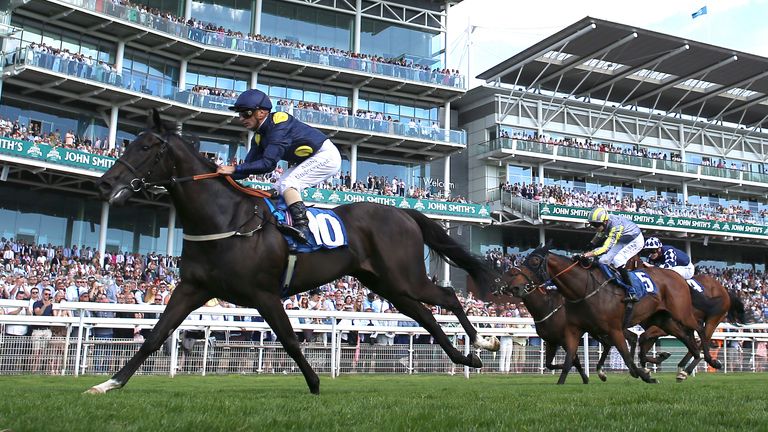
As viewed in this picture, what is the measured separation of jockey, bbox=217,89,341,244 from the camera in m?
6.79

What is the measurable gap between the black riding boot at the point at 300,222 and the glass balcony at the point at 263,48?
26.3 m

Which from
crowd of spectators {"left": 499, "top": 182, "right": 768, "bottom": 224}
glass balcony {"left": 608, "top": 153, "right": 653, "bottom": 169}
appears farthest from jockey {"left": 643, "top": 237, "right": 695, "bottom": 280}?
glass balcony {"left": 608, "top": 153, "right": 653, "bottom": 169}

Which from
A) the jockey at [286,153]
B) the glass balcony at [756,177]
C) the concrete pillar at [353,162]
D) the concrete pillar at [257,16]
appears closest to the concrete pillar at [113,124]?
the concrete pillar at [257,16]

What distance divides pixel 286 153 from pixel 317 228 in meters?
0.85

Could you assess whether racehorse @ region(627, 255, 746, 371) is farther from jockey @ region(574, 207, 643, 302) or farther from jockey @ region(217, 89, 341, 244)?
jockey @ region(217, 89, 341, 244)

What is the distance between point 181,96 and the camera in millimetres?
32000

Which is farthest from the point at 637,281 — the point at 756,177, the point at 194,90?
the point at 756,177

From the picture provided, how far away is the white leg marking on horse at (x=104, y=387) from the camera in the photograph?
5701 millimetres

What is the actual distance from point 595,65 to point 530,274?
33499mm

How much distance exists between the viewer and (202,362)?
11.8 m

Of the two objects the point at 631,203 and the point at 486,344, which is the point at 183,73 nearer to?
the point at 631,203

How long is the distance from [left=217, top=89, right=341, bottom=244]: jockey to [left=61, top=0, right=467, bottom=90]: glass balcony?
25.8 metres

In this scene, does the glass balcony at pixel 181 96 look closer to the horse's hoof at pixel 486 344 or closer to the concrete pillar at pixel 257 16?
the concrete pillar at pixel 257 16

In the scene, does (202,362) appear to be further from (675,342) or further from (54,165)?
(54,165)
